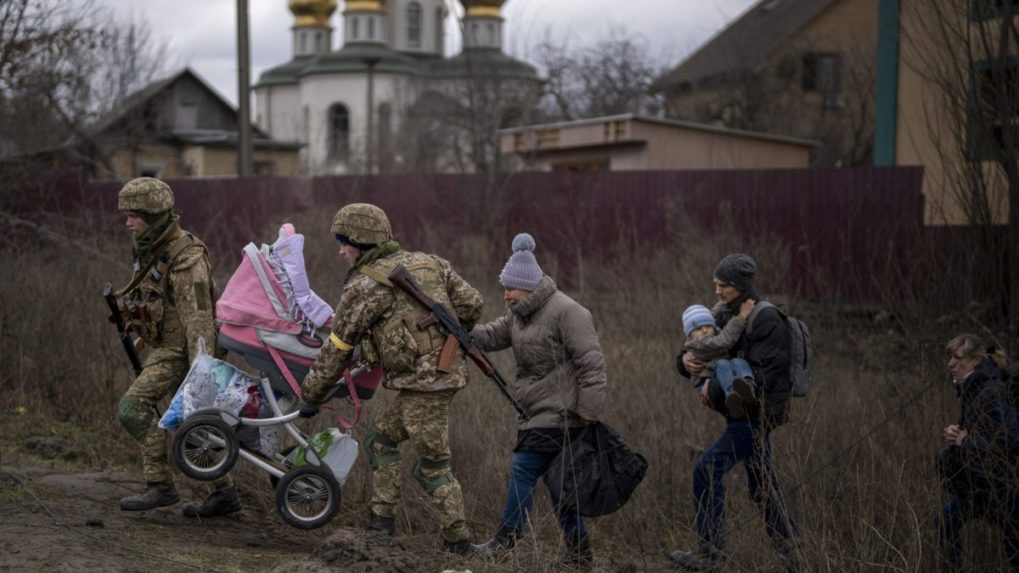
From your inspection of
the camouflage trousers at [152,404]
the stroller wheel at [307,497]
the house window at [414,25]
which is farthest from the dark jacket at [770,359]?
the house window at [414,25]

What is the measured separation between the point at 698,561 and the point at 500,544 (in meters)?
1.30

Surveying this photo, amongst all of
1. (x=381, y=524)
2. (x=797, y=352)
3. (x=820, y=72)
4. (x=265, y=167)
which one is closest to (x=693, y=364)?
(x=797, y=352)

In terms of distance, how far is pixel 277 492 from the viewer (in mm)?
6723

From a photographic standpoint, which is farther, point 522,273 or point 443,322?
point 522,273

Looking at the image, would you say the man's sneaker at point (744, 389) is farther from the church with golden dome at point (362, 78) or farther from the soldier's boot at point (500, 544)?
the church with golden dome at point (362, 78)

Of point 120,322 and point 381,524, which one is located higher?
point 120,322

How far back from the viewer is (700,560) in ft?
24.4

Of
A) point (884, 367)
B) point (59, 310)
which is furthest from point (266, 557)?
point (884, 367)

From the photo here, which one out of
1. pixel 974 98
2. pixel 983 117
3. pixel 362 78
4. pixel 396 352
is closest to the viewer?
pixel 396 352

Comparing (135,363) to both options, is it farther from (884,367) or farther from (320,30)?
(320,30)

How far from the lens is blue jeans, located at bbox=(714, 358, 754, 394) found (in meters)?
7.09

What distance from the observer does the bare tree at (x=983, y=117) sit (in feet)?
36.8

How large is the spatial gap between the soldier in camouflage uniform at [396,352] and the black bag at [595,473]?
59cm

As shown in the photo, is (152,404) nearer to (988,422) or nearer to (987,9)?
(988,422)
